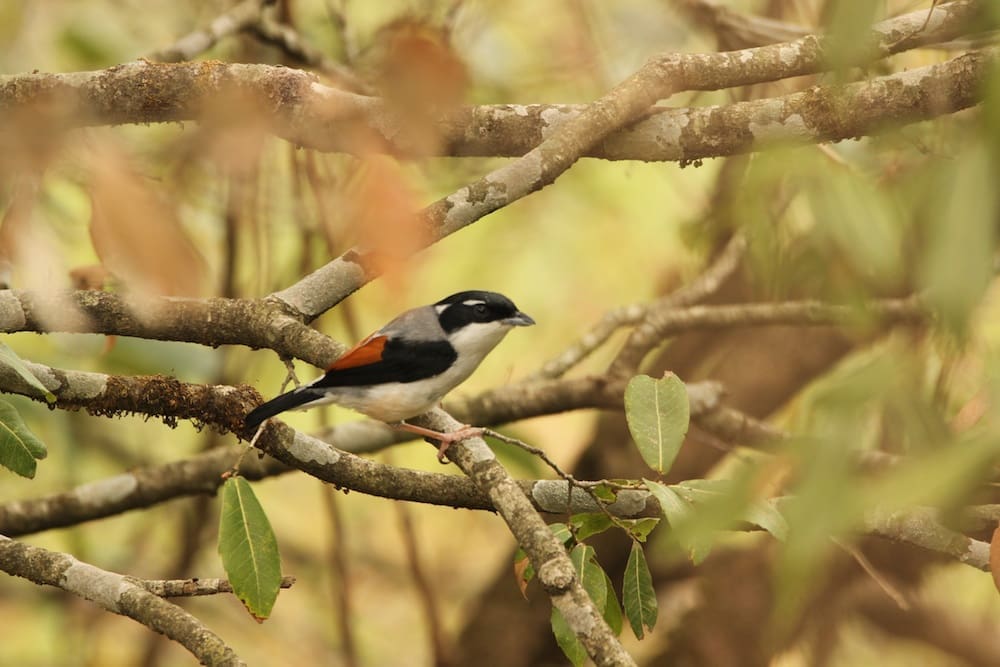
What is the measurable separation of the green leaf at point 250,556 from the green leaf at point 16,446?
2.00 ft

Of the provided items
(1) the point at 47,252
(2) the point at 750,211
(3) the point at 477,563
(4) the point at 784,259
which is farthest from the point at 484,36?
(1) the point at 47,252

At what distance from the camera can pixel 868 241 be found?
177 cm

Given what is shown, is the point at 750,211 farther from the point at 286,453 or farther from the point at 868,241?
the point at 286,453

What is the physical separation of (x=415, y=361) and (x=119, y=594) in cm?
146

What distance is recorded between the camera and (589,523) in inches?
115

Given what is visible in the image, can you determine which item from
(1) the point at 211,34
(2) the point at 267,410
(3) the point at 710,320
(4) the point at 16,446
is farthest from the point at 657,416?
(1) the point at 211,34

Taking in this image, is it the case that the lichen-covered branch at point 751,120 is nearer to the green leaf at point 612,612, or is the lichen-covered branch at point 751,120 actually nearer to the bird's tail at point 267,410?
the bird's tail at point 267,410

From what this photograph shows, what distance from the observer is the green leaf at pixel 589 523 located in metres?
2.91

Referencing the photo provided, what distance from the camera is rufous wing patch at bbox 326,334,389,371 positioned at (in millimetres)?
3525

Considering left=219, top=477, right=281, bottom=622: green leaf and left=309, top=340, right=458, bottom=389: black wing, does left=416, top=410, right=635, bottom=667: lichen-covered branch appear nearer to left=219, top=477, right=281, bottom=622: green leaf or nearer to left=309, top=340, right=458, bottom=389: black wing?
left=219, top=477, right=281, bottom=622: green leaf

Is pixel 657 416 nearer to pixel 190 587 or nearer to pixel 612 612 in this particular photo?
pixel 612 612

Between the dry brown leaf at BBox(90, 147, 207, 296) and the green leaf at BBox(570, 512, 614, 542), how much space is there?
5.54ft

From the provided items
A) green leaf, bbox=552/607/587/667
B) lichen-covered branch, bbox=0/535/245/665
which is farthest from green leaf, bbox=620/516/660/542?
lichen-covered branch, bbox=0/535/245/665

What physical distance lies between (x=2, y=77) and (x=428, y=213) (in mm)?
1245
